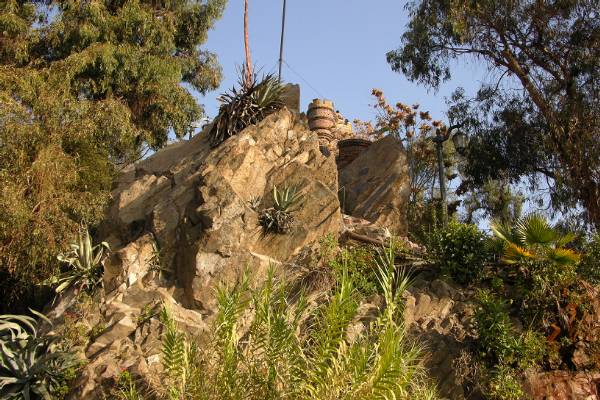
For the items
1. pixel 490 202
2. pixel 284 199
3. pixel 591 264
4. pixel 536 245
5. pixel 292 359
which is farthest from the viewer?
pixel 490 202

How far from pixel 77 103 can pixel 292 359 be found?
1141 centimetres

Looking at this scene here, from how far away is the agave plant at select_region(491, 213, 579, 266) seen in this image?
474 inches

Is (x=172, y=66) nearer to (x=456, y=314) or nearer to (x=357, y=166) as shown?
(x=357, y=166)

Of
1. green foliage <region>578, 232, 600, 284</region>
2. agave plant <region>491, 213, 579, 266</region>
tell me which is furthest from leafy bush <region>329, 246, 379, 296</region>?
green foliage <region>578, 232, 600, 284</region>

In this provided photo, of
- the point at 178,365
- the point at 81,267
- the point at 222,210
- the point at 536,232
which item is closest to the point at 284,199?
the point at 222,210

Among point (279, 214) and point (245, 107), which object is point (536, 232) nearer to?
point (279, 214)

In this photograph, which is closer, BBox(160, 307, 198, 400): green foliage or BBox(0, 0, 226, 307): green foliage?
BBox(160, 307, 198, 400): green foliage

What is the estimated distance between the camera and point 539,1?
19.6 metres

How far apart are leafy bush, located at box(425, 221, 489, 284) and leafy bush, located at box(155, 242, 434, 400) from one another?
5244mm

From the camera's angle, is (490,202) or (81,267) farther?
(490,202)

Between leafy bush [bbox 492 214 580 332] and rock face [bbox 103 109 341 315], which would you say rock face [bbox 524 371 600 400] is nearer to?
leafy bush [bbox 492 214 580 332]

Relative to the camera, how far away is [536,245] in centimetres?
1251

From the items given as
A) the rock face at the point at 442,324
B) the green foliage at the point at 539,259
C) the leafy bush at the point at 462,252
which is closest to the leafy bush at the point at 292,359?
the rock face at the point at 442,324

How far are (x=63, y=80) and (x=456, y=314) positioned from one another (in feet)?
39.1
